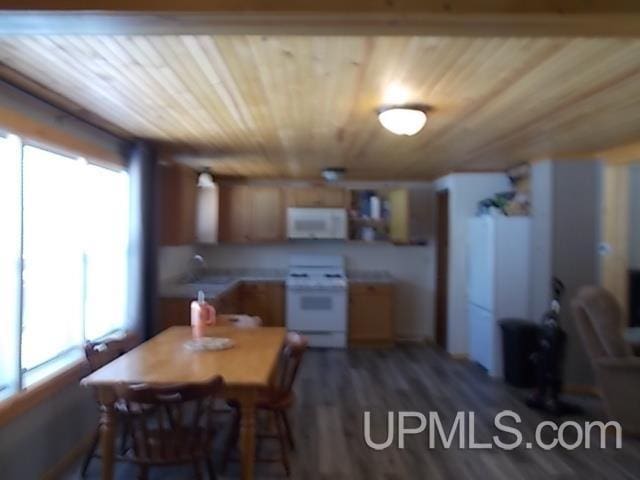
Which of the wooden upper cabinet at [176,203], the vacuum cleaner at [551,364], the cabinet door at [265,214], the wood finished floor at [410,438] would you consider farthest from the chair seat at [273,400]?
the cabinet door at [265,214]

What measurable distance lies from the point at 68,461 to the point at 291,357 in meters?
1.57

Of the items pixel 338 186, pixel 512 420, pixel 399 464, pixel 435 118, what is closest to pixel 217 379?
pixel 399 464

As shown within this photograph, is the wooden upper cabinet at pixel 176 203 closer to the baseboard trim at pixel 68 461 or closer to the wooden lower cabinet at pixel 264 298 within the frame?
the wooden lower cabinet at pixel 264 298

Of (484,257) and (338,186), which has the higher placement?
(338,186)

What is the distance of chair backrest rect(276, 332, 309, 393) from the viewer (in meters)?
3.30

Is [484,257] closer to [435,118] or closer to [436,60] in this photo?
[435,118]

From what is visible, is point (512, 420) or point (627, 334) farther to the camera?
point (627, 334)

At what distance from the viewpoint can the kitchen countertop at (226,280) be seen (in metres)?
5.27

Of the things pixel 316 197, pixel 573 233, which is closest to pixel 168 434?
pixel 573 233

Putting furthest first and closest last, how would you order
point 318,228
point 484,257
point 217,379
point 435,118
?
point 318,228, point 484,257, point 435,118, point 217,379

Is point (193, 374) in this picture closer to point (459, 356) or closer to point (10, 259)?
point (10, 259)

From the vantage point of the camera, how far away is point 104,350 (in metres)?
3.21

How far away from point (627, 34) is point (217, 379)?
2.17 m

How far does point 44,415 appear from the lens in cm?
307
